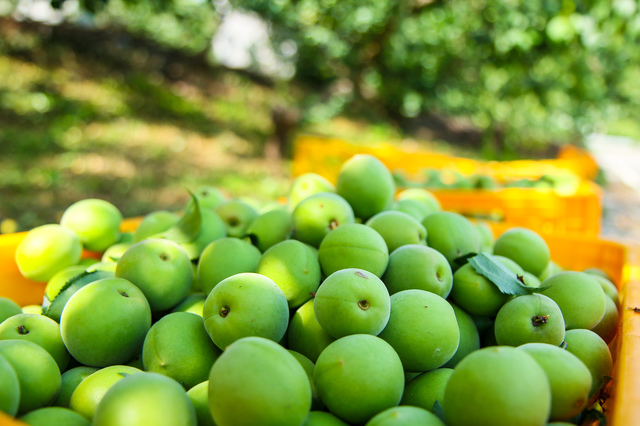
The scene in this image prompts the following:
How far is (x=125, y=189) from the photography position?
5.35m

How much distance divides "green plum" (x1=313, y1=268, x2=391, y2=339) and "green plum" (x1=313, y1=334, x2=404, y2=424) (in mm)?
76

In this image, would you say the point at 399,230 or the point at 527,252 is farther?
the point at 527,252

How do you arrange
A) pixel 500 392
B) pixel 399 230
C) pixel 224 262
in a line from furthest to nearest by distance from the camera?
pixel 399 230, pixel 224 262, pixel 500 392

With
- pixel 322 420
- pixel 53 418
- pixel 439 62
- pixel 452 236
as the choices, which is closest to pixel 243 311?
pixel 322 420

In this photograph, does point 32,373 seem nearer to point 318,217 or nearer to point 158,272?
point 158,272

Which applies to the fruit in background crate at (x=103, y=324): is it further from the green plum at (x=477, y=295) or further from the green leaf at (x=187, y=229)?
the green plum at (x=477, y=295)

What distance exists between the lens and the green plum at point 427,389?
109 cm

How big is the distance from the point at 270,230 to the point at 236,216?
0.91 feet

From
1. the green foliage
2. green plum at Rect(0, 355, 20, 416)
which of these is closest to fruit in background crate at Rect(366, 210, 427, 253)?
green plum at Rect(0, 355, 20, 416)

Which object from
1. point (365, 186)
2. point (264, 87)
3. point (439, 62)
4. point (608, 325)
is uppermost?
point (439, 62)

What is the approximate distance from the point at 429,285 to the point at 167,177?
5.18 meters

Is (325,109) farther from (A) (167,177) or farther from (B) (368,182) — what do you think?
(B) (368,182)

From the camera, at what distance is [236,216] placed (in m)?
1.92

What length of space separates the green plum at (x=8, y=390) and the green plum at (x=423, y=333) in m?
0.79
